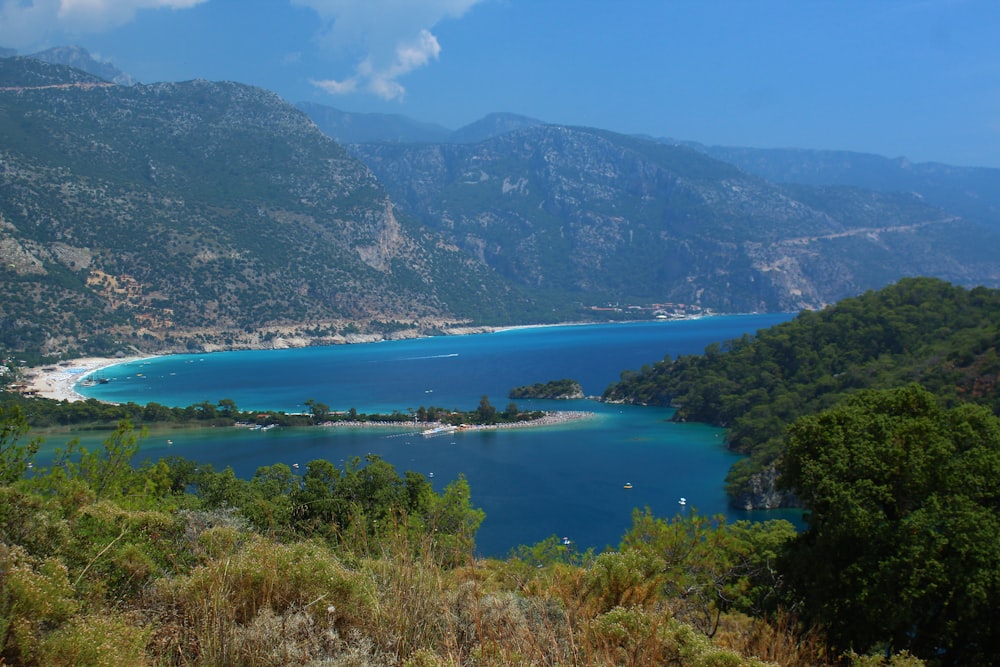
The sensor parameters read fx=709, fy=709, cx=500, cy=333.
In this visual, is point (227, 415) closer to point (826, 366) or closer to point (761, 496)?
point (761, 496)

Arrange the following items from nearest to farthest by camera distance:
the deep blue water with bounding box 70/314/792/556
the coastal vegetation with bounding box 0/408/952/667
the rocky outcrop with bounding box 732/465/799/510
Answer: the coastal vegetation with bounding box 0/408/952/667
the deep blue water with bounding box 70/314/792/556
the rocky outcrop with bounding box 732/465/799/510

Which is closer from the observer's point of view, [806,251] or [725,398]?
[725,398]

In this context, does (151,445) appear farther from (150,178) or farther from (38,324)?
(150,178)

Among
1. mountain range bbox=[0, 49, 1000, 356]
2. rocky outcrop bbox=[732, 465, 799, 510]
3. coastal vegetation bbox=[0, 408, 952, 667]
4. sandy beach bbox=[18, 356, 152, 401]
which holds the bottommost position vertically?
rocky outcrop bbox=[732, 465, 799, 510]

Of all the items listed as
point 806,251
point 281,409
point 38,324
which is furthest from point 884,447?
point 806,251

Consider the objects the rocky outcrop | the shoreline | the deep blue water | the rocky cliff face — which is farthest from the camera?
the rocky cliff face

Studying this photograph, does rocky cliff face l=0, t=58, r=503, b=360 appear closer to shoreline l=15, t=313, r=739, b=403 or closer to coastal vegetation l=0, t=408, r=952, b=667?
shoreline l=15, t=313, r=739, b=403

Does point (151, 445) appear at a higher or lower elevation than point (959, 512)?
lower

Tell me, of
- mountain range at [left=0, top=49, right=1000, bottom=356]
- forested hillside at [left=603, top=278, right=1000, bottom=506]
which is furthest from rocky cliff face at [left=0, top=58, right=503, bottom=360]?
forested hillside at [left=603, top=278, right=1000, bottom=506]
